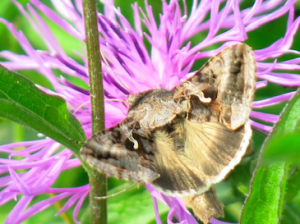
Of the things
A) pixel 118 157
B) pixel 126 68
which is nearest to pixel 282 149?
pixel 118 157

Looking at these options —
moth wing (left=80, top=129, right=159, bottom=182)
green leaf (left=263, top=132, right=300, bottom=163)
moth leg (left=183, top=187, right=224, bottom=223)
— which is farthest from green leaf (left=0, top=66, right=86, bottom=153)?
green leaf (left=263, top=132, right=300, bottom=163)

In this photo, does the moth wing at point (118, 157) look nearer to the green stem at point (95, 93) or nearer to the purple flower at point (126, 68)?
the green stem at point (95, 93)

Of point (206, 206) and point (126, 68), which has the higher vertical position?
point (126, 68)

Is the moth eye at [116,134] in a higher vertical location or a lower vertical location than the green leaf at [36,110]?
lower

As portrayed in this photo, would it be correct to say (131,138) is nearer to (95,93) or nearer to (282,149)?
(95,93)

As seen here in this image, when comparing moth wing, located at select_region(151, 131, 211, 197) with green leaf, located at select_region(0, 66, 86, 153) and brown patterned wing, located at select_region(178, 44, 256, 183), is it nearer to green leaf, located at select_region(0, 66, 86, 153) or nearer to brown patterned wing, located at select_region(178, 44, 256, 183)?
brown patterned wing, located at select_region(178, 44, 256, 183)

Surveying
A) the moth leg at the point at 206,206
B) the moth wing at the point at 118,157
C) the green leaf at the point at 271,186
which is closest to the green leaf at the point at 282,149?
the green leaf at the point at 271,186

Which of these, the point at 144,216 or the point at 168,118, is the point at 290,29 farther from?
the point at 144,216
